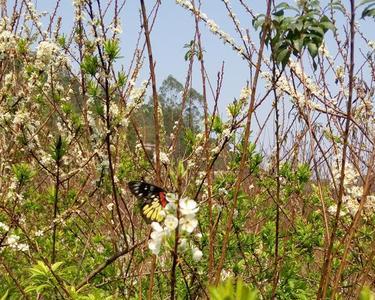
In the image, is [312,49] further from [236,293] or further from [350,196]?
[350,196]

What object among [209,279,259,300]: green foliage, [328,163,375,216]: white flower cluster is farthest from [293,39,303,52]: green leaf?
[328,163,375,216]: white flower cluster

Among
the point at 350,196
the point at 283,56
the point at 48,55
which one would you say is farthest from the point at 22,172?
the point at 350,196

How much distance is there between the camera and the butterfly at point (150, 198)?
1869mm

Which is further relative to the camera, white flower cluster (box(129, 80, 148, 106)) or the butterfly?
white flower cluster (box(129, 80, 148, 106))

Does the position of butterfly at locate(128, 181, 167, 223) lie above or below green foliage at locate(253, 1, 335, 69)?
below

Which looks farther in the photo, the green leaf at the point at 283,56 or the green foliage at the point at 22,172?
the green foliage at the point at 22,172

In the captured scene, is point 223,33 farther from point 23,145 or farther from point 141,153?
point 141,153

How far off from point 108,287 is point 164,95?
50113mm

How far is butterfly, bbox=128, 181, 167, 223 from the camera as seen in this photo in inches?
73.6

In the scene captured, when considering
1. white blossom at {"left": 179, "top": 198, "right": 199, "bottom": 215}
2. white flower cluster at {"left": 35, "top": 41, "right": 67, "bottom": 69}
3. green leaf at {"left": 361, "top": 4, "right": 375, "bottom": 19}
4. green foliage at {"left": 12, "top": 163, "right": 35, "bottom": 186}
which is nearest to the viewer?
white blossom at {"left": 179, "top": 198, "right": 199, "bottom": 215}

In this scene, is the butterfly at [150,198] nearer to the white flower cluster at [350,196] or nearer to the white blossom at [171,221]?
the white blossom at [171,221]

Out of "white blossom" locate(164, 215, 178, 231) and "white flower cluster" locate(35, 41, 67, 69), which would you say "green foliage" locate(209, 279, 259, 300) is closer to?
"white blossom" locate(164, 215, 178, 231)

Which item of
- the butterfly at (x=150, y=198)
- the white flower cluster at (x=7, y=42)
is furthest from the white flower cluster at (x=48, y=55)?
the butterfly at (x=150, y=198)

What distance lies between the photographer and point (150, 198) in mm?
2008
